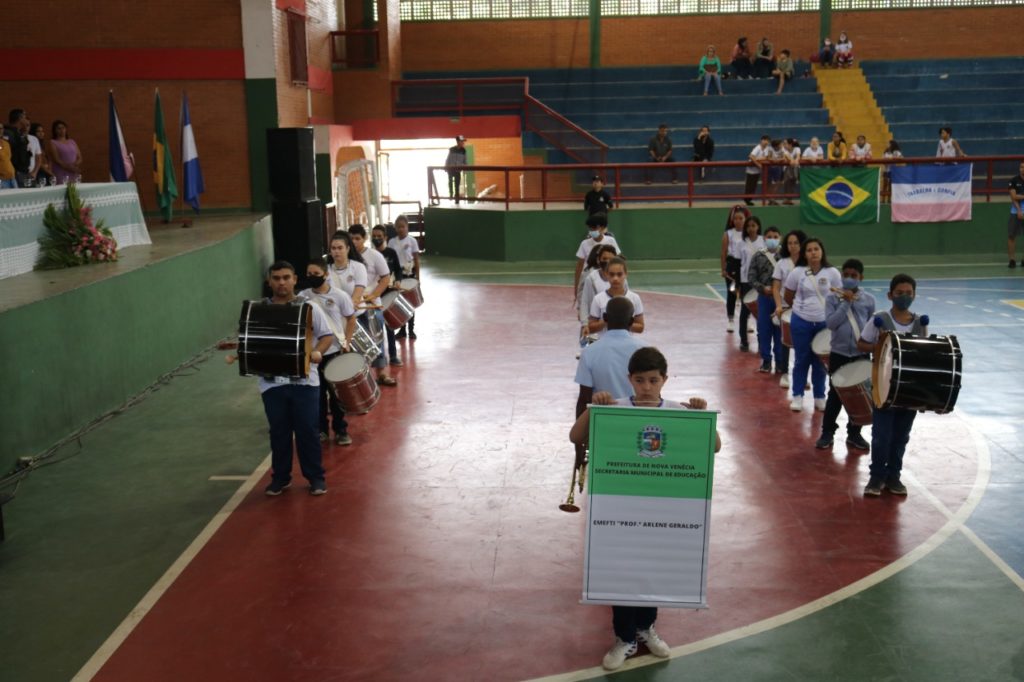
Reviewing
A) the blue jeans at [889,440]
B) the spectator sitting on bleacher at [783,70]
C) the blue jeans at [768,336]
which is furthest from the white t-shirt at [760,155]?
the blue jeans at [889,440]

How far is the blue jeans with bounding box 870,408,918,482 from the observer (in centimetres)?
935

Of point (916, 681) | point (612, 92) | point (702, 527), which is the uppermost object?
point (612, 92)

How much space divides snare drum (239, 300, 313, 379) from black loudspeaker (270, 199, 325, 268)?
35.6ft

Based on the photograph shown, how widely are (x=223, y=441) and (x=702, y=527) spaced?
22.9 feet

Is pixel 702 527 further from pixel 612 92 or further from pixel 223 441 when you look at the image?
pixel 612 92

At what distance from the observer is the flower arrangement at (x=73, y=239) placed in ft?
46.2

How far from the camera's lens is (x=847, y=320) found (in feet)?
34.6

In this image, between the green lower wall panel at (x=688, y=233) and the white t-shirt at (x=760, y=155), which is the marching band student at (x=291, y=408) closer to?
the green lower wall panel at (x=688, y=233)

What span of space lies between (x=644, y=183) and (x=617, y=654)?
962 inches

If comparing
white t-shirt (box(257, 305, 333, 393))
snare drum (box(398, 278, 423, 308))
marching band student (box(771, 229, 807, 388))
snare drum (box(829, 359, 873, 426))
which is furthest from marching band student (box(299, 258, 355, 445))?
marching band student (box(771, 229, 807, 388))

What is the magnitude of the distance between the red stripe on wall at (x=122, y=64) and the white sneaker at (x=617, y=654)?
1941cm

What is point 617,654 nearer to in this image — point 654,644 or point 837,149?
point 654,644

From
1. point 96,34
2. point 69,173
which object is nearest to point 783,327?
point 69,173

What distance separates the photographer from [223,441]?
11820 mm
